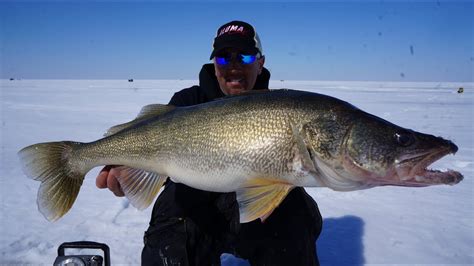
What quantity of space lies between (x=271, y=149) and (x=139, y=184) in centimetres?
105

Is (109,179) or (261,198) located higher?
(109,179)

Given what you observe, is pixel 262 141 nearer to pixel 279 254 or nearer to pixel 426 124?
pixel 279 254

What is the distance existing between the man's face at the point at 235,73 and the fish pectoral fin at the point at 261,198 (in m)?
1.21

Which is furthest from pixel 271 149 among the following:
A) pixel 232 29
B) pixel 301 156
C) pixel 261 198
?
pixel 232 29

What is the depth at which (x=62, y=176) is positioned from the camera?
2.60 metres

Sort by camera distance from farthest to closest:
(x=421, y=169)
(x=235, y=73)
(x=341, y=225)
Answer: (x=341, y=225)
(x=235, y=73)
(x=421, y=169)

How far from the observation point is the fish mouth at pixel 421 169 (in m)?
1.83

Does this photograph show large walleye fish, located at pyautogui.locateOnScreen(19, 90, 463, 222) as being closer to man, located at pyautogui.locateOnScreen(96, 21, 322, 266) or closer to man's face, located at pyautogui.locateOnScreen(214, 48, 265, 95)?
man, located at pyautogui.locateOnScreen(96, 21, 322, 266)

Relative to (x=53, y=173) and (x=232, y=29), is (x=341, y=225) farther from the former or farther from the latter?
(x=53, y=173)

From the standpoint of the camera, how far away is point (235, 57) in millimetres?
3115

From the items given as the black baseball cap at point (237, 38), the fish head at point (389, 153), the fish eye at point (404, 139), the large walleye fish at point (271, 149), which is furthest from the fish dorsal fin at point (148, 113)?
the fish eye at point (404, 139)

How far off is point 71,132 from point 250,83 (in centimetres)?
629

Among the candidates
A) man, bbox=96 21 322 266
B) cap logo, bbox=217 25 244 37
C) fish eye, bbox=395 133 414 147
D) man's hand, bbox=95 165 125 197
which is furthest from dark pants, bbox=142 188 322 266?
cap logo, bbox=217 25 244 37

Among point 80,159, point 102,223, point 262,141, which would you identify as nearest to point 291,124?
point 262,141
